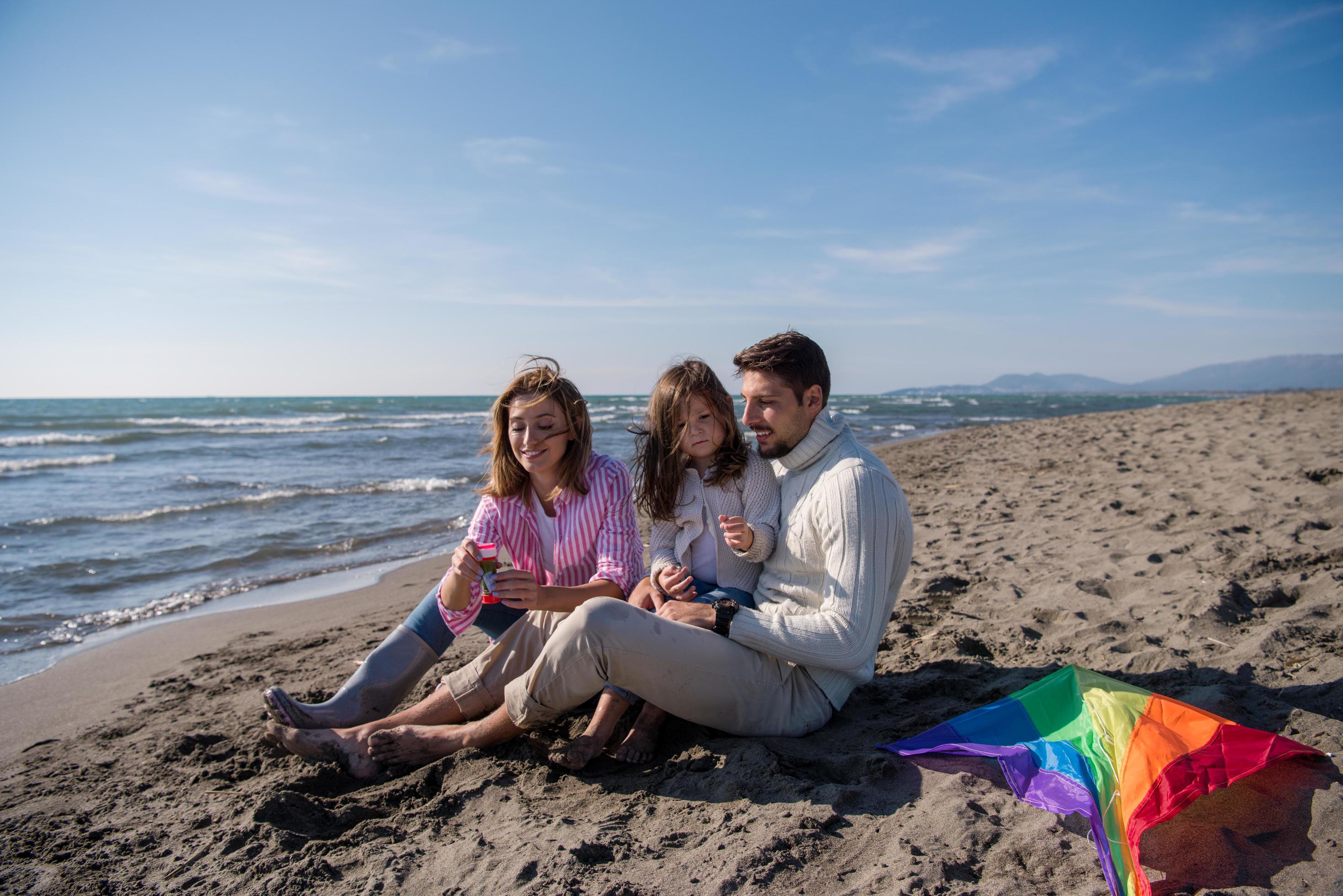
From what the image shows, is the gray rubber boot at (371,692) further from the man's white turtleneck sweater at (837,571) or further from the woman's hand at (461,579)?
the man's white turtleneck sweater at (837,571)

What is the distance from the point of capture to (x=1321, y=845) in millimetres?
1830

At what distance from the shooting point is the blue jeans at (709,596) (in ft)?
9.05

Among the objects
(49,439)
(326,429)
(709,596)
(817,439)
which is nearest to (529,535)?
(709,596)

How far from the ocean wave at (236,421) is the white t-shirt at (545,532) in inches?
1090

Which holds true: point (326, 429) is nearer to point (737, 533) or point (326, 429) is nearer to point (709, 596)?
point (709, 596)

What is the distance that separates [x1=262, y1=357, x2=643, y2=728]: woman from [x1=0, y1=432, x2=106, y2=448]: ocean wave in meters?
22.7

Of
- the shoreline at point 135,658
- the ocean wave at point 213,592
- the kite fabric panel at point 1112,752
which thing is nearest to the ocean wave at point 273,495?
the ocean wave at point 213,592

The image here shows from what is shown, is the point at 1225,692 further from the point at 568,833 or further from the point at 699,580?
the point at 568,833

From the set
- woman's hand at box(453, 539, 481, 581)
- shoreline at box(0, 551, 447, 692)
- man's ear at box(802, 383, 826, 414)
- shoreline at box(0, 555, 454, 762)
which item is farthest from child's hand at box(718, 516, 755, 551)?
shoreline at box(0, 551, 447, 692)

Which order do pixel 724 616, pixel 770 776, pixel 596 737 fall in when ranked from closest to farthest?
pixel 770 776, pixel 724 616, pixel 596 737

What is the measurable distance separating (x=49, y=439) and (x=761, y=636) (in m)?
25.9

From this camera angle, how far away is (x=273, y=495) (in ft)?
34.6

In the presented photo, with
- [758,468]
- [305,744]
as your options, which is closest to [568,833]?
[305,744]

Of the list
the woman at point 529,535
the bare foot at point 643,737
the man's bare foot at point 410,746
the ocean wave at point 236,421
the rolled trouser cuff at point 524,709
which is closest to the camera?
the rolled trouser cuff at point 524,709
